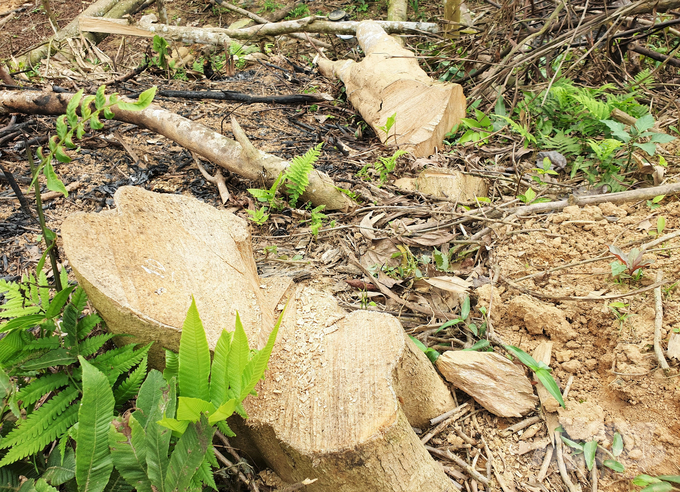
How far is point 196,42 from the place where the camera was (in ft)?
19.3

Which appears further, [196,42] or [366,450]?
[196,42]

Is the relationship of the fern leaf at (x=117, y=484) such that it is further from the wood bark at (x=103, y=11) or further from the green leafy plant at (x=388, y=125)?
the wood bark at (x=103, y=11)

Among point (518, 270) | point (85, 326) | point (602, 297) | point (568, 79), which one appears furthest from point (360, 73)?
point (85, 326)

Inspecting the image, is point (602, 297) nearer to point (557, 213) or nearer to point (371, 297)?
point (557, 213)

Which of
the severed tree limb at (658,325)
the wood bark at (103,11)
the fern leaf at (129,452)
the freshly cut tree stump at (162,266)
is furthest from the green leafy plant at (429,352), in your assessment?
the wood bark at (103,11)

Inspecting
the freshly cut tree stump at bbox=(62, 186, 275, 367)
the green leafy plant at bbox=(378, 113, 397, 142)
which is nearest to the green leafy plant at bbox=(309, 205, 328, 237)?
the freshly cut tree stump at bbox=(62, 186, 275, 367)

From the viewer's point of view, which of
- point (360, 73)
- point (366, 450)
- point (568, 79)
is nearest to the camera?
point (366, 450)

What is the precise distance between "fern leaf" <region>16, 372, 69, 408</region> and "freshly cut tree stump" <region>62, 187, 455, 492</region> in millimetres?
241

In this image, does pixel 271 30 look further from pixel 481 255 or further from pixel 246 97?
pixel 481 255

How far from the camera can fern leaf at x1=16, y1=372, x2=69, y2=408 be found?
4.25 ft

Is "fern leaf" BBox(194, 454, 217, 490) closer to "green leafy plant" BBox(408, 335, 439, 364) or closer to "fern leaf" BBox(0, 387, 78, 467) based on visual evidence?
"fern leaf" BBox(0, 387, 78, 467)

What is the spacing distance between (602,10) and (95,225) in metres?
4.38

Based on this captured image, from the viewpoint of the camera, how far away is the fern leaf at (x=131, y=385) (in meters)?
1.38

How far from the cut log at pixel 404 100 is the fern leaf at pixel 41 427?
277 centimetres
